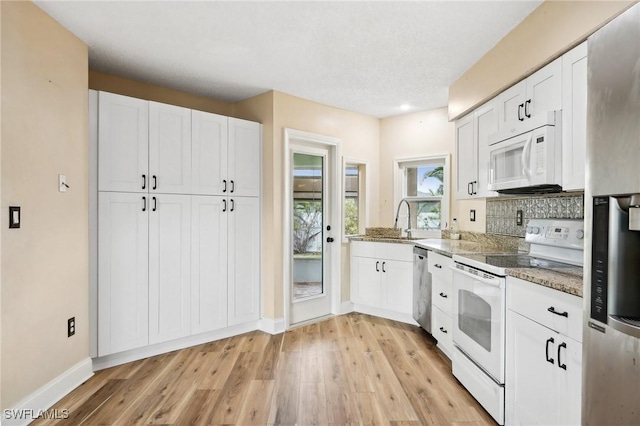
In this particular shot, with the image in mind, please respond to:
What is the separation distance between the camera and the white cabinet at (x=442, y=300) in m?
2.98

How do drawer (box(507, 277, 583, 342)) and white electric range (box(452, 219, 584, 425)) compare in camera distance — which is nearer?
drawer (box(507, 277, 583, 342))

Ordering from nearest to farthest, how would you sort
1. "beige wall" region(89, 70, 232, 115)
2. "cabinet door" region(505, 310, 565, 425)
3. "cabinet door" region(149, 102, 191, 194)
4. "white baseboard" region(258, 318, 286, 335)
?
"cabinet door" region(505, 310, 565, 425) → "cabinet door" region(149, 102, 191, 194) → "beige wall" region(89, 70, 232, 115) → "white baseboard" region(258, 318, 286, 335)

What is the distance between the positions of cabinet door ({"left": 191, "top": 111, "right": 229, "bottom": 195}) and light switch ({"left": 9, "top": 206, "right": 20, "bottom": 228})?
1.41 meters

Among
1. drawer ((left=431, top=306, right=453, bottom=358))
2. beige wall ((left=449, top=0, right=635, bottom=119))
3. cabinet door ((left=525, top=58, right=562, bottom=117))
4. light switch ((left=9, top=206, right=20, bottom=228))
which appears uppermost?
beige wall ((left=449, top=0, right=635, bottom=119))

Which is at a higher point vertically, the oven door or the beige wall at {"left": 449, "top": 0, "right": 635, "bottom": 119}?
the beige wall at {"left": 449, "top": 0, "right": 635, "bottom": 119}

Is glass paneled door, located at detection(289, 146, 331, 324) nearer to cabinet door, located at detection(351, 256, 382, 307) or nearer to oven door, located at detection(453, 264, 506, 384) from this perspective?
cabinet door, located at detection(351, 256, 382, 307)

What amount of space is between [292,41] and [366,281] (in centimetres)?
279

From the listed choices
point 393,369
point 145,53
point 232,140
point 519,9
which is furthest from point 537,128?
point 145,53

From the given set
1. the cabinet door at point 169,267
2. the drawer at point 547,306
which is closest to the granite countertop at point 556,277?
the drawer at point 547,306

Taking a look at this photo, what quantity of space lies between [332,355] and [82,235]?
2.23 metres

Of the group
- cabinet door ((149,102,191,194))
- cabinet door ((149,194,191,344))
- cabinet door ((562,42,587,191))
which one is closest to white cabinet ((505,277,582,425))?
cabinet door ((562,42,587,191))

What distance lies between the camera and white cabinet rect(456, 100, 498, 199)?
287cm

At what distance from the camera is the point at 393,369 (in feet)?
9.32

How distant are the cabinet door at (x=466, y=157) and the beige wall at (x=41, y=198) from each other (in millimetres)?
3181
